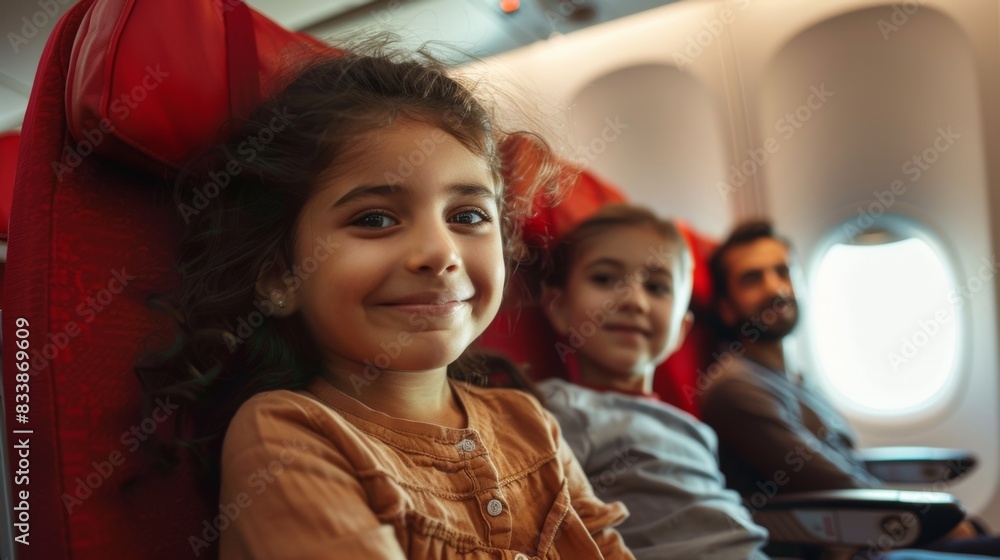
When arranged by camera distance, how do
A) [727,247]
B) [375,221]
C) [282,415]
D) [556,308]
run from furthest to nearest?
[727,247] → [556,308] → [375,221] → [282,415]

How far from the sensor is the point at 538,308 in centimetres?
178

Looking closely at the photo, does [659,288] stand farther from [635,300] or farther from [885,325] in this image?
[885,325]

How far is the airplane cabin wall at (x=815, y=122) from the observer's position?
3.18m

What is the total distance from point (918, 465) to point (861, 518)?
106 centimetres

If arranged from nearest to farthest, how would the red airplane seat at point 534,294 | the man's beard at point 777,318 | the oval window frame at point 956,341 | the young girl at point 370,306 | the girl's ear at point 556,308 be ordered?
the young girl at point 370,306, the red airplane seat at point 534,294, the girl's ear at point 556,308, the man's beard at point 777,318, the oval window frame at point 956,341

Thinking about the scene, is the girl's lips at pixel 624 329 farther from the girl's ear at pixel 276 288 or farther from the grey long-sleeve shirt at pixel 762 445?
the girl's ear at pixel 276 288

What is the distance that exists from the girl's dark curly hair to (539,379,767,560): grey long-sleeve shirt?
63 centimetres

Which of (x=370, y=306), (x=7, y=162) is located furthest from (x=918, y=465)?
(x=7, y=162)

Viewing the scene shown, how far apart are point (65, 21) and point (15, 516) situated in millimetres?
624

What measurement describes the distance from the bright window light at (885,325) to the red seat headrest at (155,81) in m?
3.37

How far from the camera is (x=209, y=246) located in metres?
0.93

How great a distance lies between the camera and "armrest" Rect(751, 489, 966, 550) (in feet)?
5.31

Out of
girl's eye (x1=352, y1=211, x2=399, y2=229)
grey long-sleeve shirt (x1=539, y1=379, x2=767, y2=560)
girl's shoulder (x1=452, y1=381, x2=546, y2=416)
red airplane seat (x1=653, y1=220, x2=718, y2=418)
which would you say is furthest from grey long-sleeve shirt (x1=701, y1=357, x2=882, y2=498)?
girl's eye (x1=352, y1=211, x2=399, y2=229)

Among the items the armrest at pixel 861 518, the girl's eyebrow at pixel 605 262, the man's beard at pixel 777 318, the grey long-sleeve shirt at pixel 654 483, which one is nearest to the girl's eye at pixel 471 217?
the grey long-sleeve shirt at pixel 654 483
